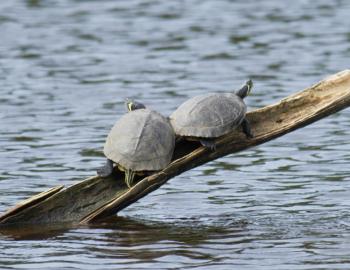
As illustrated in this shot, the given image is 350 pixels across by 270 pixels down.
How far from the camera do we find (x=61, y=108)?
557 inches

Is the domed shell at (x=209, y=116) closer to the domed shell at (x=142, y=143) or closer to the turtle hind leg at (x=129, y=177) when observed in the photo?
the domed shell at (x=142, y=143)

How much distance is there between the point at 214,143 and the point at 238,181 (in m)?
2.09

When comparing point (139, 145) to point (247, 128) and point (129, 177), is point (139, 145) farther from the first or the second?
point (247, 128)

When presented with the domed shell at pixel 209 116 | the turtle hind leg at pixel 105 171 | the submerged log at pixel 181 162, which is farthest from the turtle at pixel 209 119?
the turtle hind leg at pixel 105 171

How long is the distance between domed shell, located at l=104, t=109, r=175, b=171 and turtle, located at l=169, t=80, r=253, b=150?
0.11 m

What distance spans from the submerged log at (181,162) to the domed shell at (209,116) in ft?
0.43

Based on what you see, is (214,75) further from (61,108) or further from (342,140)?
(342,140)

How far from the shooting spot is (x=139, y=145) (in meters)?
8.84

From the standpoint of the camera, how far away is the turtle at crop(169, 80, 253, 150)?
28.7ft

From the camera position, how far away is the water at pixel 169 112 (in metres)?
8.55

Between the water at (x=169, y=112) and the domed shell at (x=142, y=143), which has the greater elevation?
the domed shell at (x=142, y=143)

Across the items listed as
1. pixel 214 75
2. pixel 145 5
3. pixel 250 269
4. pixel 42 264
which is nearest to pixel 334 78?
pixel 250 269

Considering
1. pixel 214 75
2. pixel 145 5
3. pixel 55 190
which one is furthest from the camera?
pixel 145 5

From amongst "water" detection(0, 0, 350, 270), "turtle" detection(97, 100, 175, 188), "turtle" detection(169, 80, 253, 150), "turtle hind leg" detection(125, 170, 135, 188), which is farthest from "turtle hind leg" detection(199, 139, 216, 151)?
"water" detection(0, 0, 350, 270)
